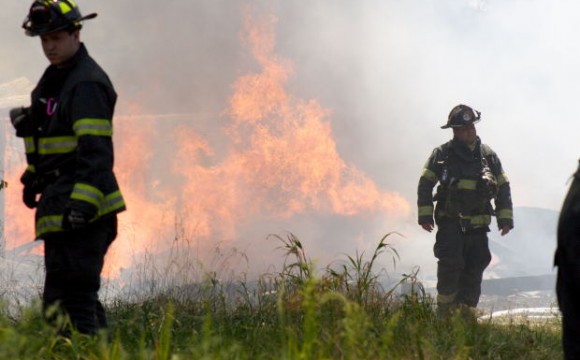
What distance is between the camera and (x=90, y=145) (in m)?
3.84

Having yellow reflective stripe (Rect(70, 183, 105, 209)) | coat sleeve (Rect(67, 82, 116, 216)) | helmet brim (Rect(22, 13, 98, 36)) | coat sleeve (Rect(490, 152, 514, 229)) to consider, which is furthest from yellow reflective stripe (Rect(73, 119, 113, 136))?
coat sleeve (Rect(490, 152, 514, 229))

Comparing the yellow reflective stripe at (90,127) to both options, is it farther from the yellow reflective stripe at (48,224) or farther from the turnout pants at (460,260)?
the turnout pants at (460,260)

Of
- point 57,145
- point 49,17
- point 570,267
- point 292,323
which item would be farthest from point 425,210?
point 570,267

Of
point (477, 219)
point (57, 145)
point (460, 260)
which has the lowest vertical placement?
point (460, 260)

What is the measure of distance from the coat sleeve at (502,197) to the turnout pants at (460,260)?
23 cm

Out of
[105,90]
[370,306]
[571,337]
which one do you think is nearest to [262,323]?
[370,306]

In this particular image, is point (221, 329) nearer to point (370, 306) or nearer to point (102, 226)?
point (102, 226)

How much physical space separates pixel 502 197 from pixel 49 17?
6.00 meters

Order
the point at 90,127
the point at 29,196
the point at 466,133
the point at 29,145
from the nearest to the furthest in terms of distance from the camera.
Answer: the point at 90,127, the point at 29,145, the point at 29,196, the point at 466,133

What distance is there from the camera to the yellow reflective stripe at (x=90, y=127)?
386 centimetres

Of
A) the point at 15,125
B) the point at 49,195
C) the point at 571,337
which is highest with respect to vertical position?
the point at 15,125

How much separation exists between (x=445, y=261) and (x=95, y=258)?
17.7 feet

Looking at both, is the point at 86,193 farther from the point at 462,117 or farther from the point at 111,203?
the point at 462,117

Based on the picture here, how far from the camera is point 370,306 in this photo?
5219mm
